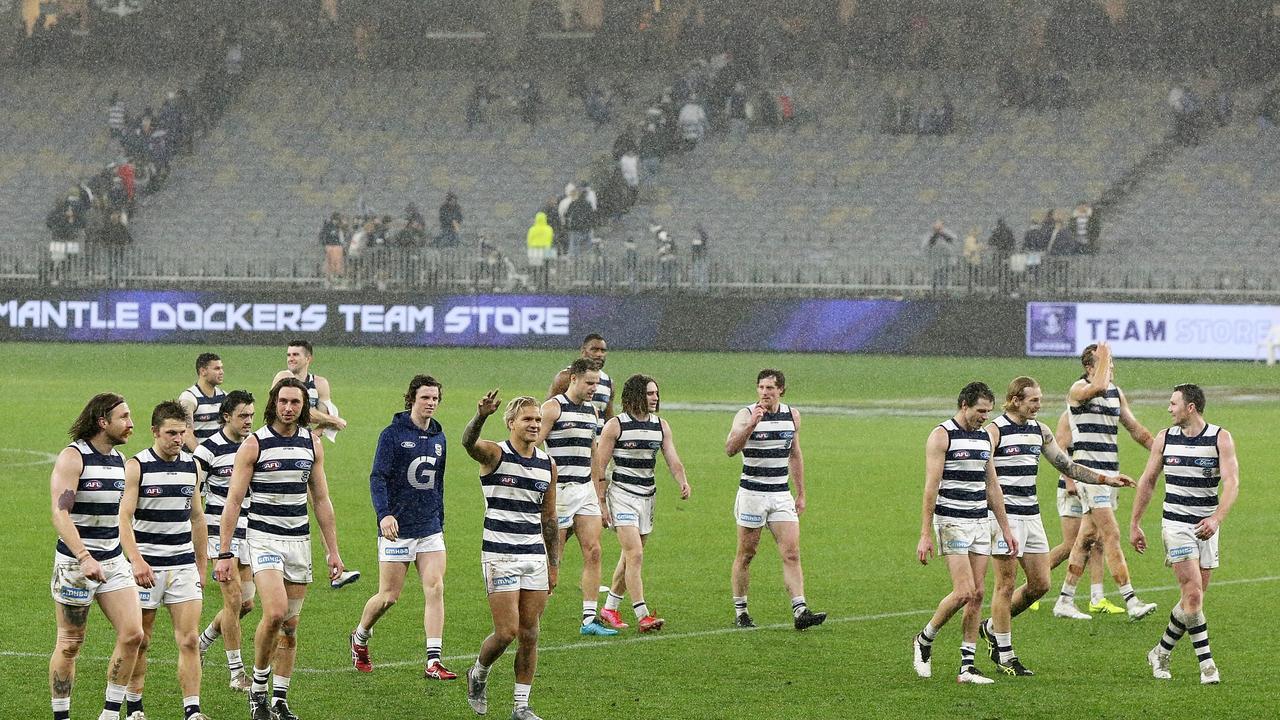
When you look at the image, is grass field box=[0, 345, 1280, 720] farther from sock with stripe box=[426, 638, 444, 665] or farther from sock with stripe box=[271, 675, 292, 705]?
sock with stripe box=[271, 675, 292, 705]

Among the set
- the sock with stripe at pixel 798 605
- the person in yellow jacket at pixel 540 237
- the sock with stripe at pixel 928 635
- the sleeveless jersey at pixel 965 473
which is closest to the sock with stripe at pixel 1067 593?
the sock with stripe at pixel 798 605

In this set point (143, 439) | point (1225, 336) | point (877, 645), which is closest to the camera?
point (877, 645)

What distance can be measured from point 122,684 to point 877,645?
563 cm

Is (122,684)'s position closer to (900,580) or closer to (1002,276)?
(900,580)

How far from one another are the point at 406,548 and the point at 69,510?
2742 millimetres

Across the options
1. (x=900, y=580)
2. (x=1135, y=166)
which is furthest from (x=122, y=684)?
(x=1135, y=166)

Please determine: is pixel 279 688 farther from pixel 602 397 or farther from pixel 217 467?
pixel 602 397

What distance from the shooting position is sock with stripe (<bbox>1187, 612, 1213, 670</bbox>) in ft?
38.6

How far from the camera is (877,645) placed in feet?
43.7

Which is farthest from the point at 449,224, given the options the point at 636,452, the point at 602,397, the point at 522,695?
the point at 522,695

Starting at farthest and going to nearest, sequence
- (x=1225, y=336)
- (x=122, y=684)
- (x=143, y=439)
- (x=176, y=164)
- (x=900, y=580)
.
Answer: (x=176, y=164) < (x=1225, y=336) < (x=143, y=439) < (x=900, y=580) < (x=122, y=684)

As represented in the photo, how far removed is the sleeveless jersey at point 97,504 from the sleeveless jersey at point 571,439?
15.3 ft

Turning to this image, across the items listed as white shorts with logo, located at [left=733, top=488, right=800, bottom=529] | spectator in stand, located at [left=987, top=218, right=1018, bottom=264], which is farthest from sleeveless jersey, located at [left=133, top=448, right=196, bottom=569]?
spectator in stand, located at [left=987, top=218, right=1018, bottom=264]

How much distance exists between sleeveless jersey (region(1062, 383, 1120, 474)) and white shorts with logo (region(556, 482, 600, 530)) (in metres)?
3.82
